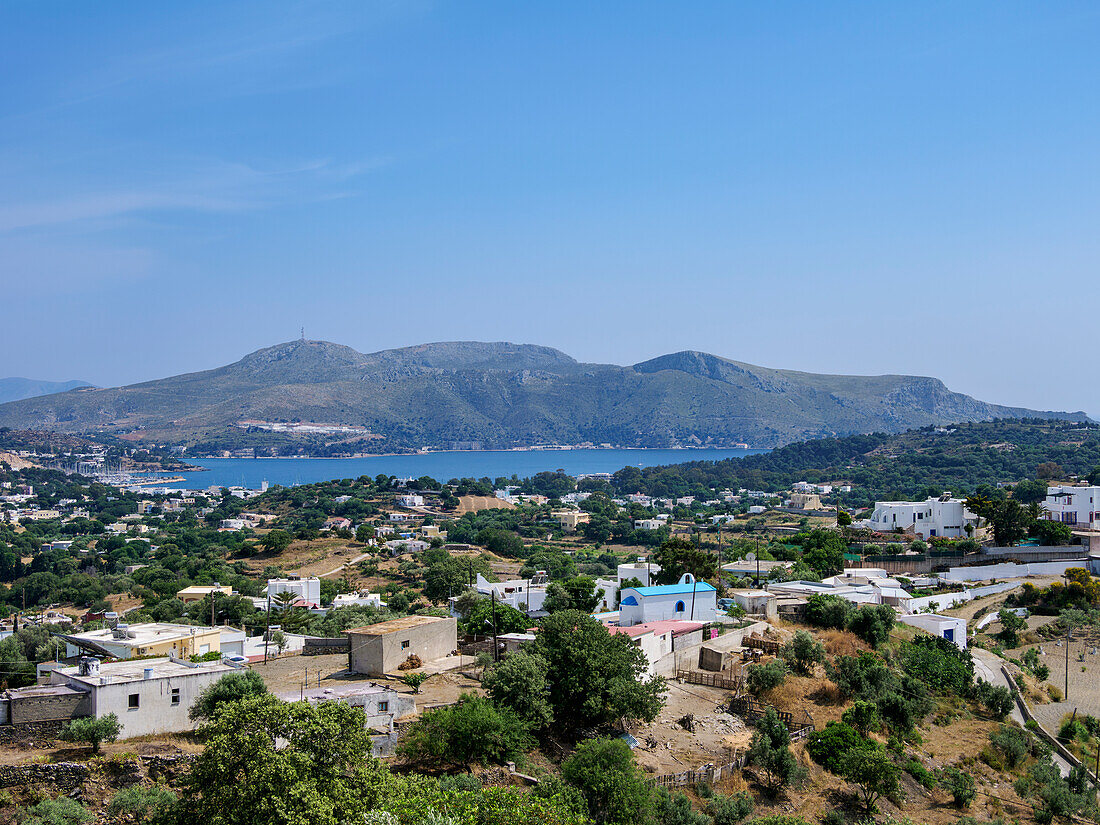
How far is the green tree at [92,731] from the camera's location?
1263 centimetres

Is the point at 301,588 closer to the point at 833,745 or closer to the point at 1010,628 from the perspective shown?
the point at 833,745

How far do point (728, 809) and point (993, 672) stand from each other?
44.1 feet

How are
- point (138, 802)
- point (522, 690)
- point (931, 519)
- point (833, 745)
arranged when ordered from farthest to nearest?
point (931, 519) < point (833, 745) < point (522, 690) < point (138, 802)

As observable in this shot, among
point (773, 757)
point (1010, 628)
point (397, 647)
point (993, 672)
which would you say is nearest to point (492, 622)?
point (397, 647)

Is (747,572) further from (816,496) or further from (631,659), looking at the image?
(816,496)

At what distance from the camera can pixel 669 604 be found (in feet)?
76.2

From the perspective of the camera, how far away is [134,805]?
11.3 metres

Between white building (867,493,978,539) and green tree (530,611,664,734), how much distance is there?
27819 mm

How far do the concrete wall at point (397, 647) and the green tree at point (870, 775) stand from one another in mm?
8137

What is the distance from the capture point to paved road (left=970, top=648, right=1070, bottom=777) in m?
20.2

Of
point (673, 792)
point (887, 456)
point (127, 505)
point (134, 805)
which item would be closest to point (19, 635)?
point (134, 805)

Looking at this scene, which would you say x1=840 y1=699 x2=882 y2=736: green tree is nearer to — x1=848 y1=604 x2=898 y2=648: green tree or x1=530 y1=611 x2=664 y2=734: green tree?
x1=530 y1=611 x2=664 y2=734: green tree

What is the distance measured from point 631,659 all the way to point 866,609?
9.30 metres

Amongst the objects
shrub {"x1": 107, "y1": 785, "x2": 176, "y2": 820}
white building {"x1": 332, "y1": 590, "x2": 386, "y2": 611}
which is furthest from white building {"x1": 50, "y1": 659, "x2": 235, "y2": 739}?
white building {"x1": 332, "y1": 590, "x2": 386, "y2": 611}
